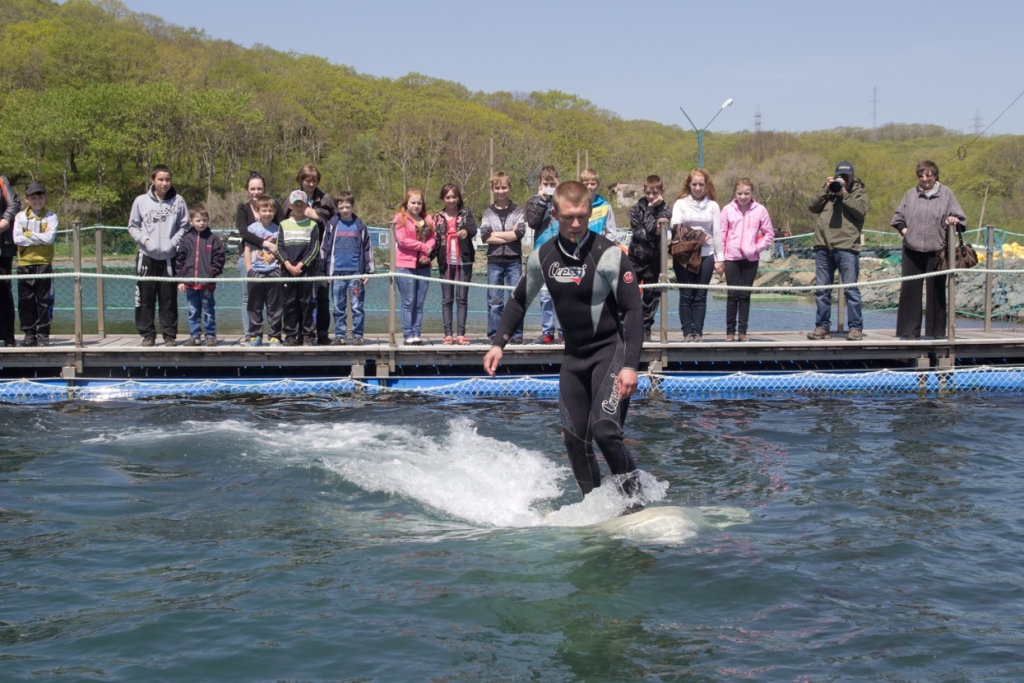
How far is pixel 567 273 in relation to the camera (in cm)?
671

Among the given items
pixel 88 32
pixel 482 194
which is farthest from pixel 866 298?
pixel 88 32

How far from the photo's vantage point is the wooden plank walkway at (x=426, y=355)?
12.0 meters

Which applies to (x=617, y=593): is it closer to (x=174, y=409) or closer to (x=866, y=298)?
(x=174, y=409)

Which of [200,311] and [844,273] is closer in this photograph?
[200,311]

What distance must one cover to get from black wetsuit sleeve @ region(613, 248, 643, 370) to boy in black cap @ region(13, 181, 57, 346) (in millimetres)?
7862

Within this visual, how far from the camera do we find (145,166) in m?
66.9

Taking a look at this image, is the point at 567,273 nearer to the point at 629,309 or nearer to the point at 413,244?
the point at 629,309

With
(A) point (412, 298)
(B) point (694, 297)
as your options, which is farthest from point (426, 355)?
(B) point (694, 297)

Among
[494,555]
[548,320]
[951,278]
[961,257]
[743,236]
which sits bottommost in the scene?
[494,555]

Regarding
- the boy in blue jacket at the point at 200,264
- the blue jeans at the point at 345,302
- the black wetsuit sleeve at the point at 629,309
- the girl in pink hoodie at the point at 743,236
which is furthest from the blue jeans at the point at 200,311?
the black wetsuit sleeve at the point at 629,309

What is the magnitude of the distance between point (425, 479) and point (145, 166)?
64132mm

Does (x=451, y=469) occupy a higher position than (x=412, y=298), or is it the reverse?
(x=412, y=298)

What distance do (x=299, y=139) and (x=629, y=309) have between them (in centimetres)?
7709

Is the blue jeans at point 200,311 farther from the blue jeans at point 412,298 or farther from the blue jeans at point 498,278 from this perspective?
the blue jeans at point 498,278
